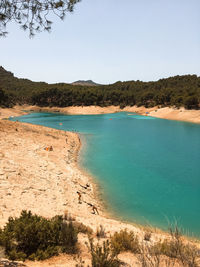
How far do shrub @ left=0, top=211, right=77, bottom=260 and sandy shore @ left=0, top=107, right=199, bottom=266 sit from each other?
324mm

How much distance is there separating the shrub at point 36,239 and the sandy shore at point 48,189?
324 millimetres

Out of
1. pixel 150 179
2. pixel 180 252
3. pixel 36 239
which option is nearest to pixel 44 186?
pixel 36 239

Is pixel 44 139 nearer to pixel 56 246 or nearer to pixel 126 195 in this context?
pixel 126 195

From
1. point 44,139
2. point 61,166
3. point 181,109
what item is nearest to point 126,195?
point 61,166

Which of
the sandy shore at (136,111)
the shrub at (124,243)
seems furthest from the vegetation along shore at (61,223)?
the sandy shore at (136,111)

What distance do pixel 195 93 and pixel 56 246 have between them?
7163 centimetres

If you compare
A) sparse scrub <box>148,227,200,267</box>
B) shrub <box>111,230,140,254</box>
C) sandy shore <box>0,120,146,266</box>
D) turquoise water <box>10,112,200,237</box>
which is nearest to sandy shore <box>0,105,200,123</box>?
turquoise water <box>10,112,200,237</box>

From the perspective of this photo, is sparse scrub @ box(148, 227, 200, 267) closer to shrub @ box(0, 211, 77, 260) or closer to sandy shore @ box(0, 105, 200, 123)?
shrub @ box(0, 211, 77, 260)

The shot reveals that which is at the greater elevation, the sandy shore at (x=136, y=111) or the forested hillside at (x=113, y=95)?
the forested hillside at (x=113, y=95)

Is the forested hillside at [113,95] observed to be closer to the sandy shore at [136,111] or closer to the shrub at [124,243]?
the sandy shore at [136,111]

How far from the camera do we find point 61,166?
19.2m

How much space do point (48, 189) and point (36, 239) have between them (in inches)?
301

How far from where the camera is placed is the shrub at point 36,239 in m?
5.87

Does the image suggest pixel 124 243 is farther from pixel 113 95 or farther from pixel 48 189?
pixel 113 95
